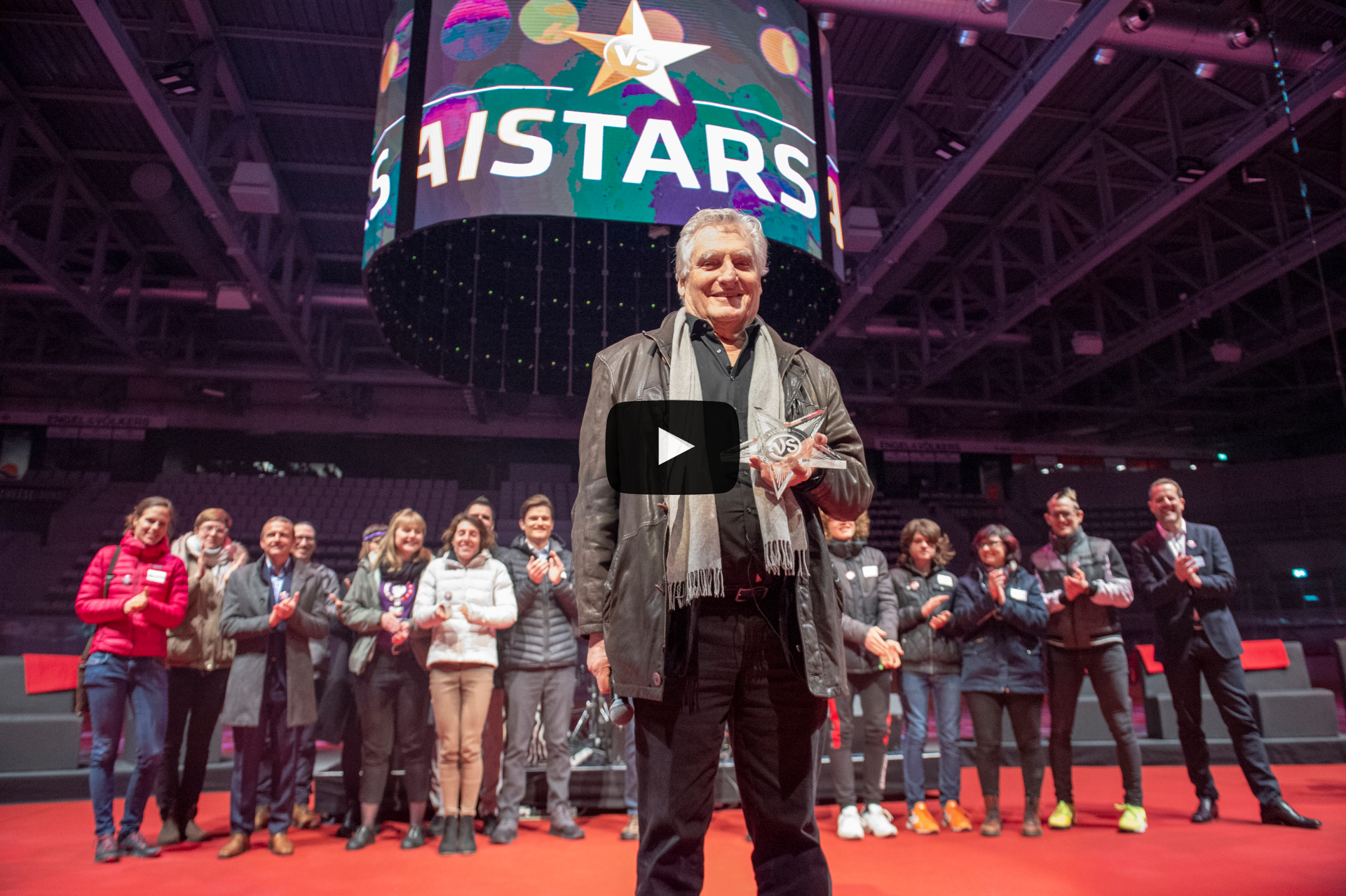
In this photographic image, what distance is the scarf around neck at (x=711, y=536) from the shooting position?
127 cm

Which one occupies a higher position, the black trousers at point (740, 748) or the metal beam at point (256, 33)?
the metal beam at point (256, 33)

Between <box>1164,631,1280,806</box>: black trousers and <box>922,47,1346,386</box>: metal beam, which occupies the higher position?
<box>922,47,1346,386</box>: metal beam

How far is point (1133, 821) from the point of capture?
3479 mm

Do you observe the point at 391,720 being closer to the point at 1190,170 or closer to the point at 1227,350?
the point at 1190,170

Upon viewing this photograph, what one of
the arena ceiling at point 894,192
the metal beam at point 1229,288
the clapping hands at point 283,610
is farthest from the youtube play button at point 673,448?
the metal beam at point 1229,288

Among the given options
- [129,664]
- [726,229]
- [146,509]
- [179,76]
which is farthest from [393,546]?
[179,76]

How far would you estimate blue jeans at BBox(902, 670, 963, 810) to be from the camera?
3.76m

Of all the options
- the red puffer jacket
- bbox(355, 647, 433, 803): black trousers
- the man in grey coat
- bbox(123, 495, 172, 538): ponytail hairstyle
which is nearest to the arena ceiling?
bbox(123, 495, 172, 538): ponytail hairstyle

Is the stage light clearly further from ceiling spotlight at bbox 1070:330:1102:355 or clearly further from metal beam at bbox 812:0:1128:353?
ceiling spotlight at bbox 1070:330:1102:355

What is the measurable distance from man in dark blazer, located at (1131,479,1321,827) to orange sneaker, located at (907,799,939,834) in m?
1.25

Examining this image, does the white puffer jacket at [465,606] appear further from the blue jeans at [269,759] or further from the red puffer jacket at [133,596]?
the red puffer jacket at [133,596]

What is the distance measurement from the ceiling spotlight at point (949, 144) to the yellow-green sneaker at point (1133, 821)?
206 inches

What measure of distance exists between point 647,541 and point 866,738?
3009mm

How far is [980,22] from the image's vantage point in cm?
523
